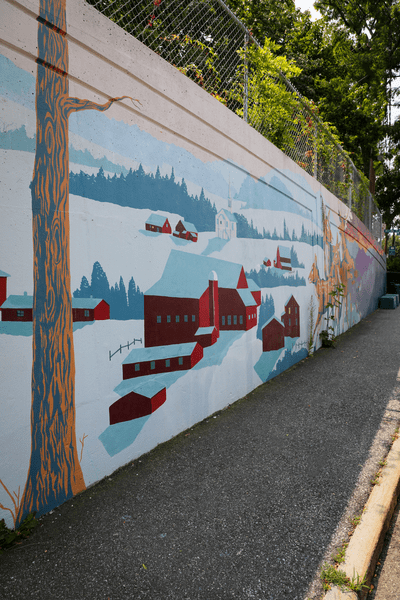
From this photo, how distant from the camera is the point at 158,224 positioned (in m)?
3.28

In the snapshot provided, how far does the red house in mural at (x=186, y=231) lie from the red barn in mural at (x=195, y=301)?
163 mm

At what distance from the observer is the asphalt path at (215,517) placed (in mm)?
1907

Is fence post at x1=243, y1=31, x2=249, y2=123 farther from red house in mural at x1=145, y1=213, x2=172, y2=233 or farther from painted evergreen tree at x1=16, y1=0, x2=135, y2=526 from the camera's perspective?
painted evergreen tree at x1=16, y1=0, x2=135, y2=526

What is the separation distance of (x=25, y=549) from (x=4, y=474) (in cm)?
43

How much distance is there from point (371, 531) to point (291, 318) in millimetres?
3971

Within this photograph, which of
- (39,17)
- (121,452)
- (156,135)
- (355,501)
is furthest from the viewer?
(156,135)

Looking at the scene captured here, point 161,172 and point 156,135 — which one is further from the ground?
point 156,135

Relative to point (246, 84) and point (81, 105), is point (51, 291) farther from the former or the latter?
point (246, 84)

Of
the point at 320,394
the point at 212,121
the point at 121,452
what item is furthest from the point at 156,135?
the point at 320,394

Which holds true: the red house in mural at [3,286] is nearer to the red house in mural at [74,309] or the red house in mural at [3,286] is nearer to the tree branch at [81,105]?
the red house in mural at [74,309]

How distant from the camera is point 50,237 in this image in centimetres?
242

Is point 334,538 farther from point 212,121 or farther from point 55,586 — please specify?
point 212,121

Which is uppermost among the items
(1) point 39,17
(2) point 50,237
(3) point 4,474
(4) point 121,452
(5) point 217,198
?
(1) point 39,17

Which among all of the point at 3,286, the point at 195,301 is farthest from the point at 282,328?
the point at 3,286
